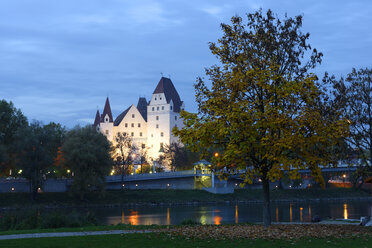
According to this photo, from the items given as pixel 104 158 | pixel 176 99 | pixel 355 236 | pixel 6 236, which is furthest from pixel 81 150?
pixel 176 99

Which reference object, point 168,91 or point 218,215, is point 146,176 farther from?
point 168,91

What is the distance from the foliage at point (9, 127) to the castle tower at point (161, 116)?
58555 mm

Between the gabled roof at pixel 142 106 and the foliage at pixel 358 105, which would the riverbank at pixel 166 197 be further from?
the gabled roof at pixel 142 106

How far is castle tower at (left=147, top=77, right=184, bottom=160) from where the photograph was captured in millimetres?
128250

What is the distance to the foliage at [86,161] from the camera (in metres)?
64.1

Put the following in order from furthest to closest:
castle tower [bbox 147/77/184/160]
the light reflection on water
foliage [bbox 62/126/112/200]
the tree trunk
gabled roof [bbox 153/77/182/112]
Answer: gabled roof [bbox 153/77/182/112], castle tower [bbox 147/77/184/160], foliage [bbox 62/126/112/200], the light reflection on water, the tree trunk

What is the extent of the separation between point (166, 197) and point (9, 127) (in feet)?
88.5

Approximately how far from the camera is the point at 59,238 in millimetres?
18172

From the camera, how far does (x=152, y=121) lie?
130625 millimetres

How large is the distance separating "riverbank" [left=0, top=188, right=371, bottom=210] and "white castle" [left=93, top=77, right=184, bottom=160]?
48.2 m

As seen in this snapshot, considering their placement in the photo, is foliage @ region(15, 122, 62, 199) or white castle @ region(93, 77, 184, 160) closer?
foliage @ region(15, 122, 62, 199)

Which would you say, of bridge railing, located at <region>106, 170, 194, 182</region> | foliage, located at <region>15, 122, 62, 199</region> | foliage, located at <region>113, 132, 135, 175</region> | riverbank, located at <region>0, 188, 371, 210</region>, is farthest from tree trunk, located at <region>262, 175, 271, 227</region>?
foliage, located at <region>113, 132, 135, 175</region>

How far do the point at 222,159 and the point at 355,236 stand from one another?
6182 mm

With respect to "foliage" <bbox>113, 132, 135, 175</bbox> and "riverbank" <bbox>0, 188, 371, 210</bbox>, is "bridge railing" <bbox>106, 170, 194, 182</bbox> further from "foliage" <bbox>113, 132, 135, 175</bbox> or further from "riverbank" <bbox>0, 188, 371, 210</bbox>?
"riverbank" <bbox>0, 188, 371, 210</bbox>
